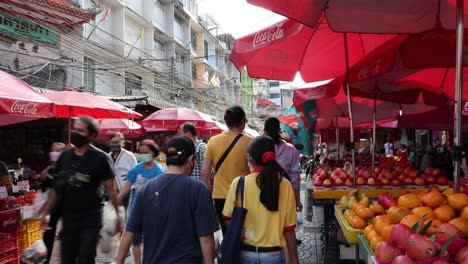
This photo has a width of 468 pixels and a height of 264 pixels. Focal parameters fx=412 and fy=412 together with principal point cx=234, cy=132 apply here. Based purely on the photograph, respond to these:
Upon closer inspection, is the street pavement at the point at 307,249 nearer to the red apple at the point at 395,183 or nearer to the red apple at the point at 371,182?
the red apple at the point at 371,182

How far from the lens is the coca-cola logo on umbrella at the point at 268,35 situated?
3909 millimetres

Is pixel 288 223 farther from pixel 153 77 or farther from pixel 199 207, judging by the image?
pixel 153 77

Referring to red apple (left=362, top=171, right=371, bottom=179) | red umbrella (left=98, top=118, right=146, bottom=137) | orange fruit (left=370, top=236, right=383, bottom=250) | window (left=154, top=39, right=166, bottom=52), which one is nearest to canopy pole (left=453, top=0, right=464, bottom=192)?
orange fruit (left=370, top=236, right=383, bottom=250)

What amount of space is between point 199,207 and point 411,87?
5.86 metres

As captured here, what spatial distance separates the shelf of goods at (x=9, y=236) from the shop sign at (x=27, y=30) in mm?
8271

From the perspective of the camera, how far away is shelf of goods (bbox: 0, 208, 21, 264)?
5.13 metres

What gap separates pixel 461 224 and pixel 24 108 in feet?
15.9

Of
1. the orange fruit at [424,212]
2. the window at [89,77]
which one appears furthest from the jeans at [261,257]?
the window at [89,77]

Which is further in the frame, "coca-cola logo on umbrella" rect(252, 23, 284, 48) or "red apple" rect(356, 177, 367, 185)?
"red apple" rect(356, 177, 367, 185)

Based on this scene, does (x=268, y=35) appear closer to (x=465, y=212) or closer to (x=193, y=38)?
(x=465, y=212)

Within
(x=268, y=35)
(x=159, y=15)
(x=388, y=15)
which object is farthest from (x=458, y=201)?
(x=159, y=15)

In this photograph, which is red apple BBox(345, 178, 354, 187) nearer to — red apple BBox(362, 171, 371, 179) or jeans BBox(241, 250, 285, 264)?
red apple BBox(362, 171, 371, 179)

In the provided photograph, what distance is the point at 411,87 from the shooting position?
7406mm

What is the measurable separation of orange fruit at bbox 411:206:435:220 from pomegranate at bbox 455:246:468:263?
2.45 ft
